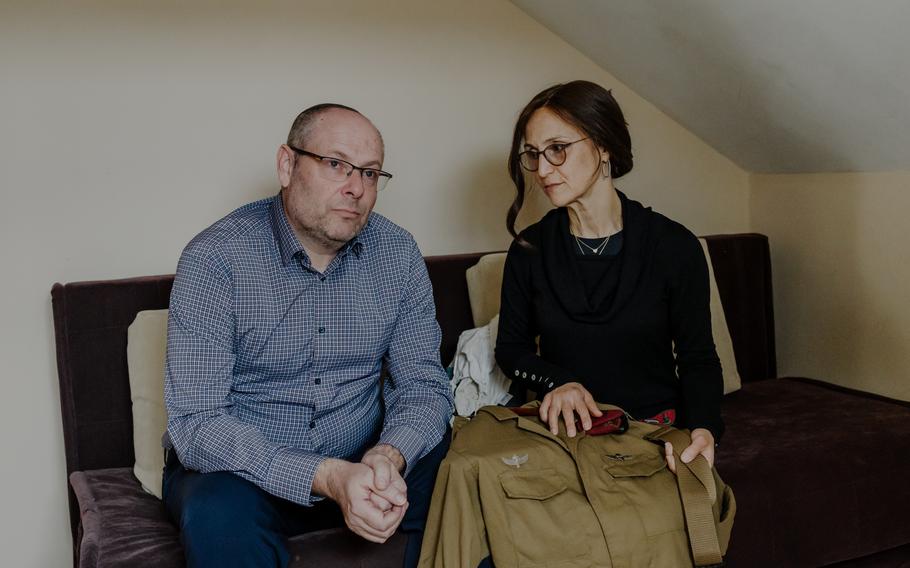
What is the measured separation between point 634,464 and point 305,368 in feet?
2.25

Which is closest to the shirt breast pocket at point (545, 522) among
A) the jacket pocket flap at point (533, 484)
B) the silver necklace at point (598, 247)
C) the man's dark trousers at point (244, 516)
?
the jacket pocket flap at point (533, 484)

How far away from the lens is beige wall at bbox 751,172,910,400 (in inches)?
106

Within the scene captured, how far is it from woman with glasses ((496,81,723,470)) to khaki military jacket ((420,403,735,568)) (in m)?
0.28

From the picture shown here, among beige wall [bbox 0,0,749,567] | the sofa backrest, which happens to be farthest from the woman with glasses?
the sofa backrest

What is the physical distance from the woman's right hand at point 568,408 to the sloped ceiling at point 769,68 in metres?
1.04

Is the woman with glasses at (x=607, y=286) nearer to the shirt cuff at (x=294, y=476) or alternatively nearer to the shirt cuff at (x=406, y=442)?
the shirt cuff at (x=406, y=442)

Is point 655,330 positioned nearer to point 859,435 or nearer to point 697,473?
point 697,473

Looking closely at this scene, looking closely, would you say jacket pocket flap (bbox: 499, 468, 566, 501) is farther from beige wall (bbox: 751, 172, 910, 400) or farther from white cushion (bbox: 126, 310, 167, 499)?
beige wall (bbox: 751, 172, 910, 400)

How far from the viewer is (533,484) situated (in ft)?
5.79

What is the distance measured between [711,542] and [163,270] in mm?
1600

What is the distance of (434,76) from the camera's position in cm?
290

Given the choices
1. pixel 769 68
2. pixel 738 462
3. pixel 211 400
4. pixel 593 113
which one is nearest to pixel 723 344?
pixel 738 462

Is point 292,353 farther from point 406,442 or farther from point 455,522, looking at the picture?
point 455,522

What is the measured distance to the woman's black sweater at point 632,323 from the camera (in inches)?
83.0
